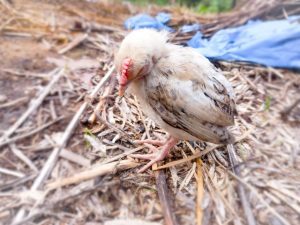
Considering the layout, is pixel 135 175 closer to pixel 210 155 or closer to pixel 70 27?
pixel 210 155

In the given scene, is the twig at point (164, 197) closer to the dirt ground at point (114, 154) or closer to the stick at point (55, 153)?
the dirt ground at point (114, 154)

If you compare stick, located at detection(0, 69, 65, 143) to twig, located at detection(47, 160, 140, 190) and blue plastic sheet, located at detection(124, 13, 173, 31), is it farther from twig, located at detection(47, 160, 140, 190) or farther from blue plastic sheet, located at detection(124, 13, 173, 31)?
blue plastic sheet, located at detection(124, 13, 173, 31)

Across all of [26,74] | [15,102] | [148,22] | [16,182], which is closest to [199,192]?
[16,182]

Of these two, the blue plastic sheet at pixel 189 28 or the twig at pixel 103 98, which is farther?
the blue plastic sheet at pixel 189 28

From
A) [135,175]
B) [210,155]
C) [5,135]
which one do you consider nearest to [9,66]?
[5,135]

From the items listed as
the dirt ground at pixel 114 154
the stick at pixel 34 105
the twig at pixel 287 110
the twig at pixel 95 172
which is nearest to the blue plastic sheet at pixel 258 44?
the dirt ground at pixel 114 154

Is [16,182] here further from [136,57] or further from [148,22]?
[148,22]

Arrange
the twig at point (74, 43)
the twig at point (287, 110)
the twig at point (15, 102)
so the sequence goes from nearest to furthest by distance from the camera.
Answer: the twig at point (15, 102) → the twig at point (287, 110) → the twig at point (74, 43)
